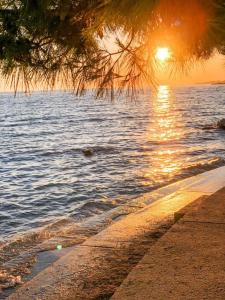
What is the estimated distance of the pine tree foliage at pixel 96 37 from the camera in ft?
13.4

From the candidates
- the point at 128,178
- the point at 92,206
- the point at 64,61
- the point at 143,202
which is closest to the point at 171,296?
the point at 64,61

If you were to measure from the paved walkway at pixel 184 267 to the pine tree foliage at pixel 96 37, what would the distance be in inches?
76.6

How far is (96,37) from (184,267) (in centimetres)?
275

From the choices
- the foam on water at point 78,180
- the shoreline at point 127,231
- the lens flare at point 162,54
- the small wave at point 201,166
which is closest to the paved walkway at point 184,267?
the shoreline at point 127,231

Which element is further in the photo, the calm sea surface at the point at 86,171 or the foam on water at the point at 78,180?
the calm sea surface at the point at 86,171

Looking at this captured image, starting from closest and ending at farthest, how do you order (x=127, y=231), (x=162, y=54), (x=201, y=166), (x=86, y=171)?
1. (x=162, y=54)
2. (x=127, y=231)
3. (x=201, y=166)
4. (x=86, y=171)

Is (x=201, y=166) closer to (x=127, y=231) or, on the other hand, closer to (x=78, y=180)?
(x=78, y=180)

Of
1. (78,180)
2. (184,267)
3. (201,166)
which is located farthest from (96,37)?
(201,166)

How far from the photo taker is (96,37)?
5.49 meters

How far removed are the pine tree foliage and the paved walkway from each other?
195cm

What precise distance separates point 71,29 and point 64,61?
0.47m

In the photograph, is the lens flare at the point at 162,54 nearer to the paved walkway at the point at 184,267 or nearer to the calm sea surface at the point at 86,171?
the calm sea surface at the point at 86,171

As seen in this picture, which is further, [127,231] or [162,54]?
[127,231]

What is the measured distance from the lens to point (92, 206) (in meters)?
13.9
